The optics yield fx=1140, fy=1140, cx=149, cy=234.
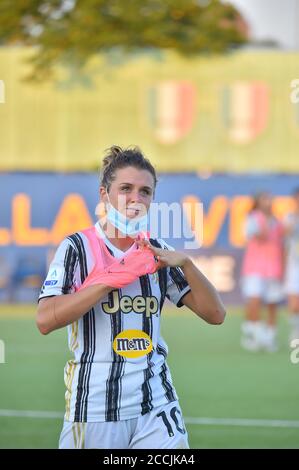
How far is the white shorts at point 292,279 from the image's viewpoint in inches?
629

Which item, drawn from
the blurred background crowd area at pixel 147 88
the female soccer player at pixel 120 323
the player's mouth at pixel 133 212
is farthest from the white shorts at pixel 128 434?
the blurred background crowd area at pixel 147 88

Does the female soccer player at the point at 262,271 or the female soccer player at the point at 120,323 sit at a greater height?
the female soccer player at the point at 120,323

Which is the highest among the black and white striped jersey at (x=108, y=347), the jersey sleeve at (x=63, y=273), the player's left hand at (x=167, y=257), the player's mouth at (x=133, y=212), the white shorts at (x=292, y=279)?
the player's mouth at (x=133, y=212)

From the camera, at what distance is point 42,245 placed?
2319 centimetres

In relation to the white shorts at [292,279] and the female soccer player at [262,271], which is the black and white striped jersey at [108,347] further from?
the white shorts at [292,279]

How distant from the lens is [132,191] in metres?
4.88

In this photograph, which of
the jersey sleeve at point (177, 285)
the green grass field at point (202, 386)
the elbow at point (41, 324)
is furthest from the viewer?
the green grass field at point (202, 386)

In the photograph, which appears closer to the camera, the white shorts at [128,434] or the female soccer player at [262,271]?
the white shorts at [128,434]

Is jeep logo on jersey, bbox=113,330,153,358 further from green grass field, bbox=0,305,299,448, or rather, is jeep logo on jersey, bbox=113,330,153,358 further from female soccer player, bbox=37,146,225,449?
green grass field, bbox=0,305,299,448

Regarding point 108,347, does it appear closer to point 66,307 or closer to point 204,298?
point 66,307

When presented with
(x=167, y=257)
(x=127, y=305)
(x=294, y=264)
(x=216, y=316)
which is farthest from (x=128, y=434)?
(x=294, y=264)

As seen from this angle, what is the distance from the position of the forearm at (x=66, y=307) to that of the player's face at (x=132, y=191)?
0.41 m

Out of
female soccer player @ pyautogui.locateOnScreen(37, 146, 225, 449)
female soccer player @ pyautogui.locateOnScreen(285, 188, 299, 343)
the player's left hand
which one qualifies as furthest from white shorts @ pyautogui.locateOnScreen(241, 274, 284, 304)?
the player's left hand

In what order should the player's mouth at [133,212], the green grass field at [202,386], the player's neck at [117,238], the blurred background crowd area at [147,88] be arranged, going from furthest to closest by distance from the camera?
the blurred background crowd area at [147,88]
the green grass field at [202,386]
the player's neck at [117,238]
the player's mouth at [133,212]
